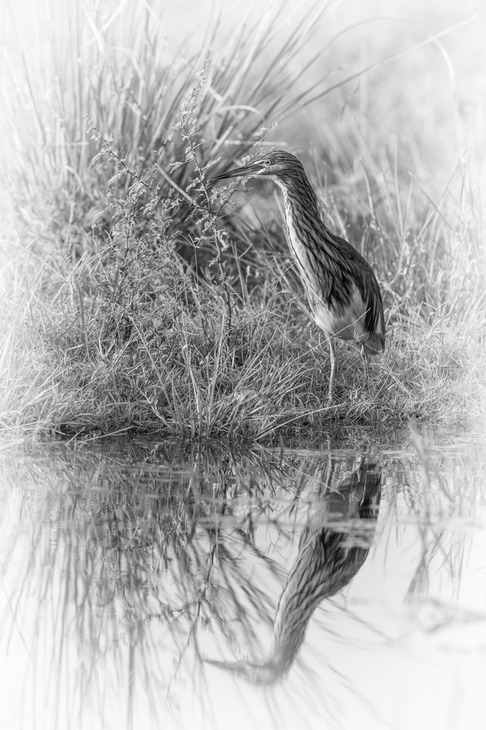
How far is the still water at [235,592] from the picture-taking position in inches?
98.0

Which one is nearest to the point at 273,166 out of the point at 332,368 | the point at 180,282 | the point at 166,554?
the point at 180,282

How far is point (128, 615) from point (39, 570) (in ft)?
1.33

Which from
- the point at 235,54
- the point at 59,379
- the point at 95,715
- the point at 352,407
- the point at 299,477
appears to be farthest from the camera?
the point at 235,54

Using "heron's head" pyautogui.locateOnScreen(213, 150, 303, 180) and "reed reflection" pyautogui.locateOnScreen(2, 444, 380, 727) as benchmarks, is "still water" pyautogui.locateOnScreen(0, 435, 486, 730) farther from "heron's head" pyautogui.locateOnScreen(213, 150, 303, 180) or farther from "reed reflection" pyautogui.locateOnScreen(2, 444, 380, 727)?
"heron's head" pyautogui.locateOnScreen(213, 150, 303, 180)

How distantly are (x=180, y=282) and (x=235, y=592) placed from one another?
3.28m

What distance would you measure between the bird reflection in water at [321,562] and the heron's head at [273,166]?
203cm

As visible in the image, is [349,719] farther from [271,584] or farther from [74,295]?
[74,295]

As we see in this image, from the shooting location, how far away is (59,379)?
17.0 feet

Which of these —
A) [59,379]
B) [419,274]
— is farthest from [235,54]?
[59,379]

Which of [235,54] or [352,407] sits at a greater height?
[235,54]

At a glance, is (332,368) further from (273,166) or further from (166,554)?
(166,554)

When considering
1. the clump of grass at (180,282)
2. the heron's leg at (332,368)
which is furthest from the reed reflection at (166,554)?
the heron's leg at (332,368)

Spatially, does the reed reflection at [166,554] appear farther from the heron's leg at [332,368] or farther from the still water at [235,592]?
the heron's leg at [332,368]

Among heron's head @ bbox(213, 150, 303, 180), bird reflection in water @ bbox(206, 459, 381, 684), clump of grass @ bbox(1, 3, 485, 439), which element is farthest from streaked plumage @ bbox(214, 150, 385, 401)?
bird reflection in water @ bbox(206, 459, 381, 684)
